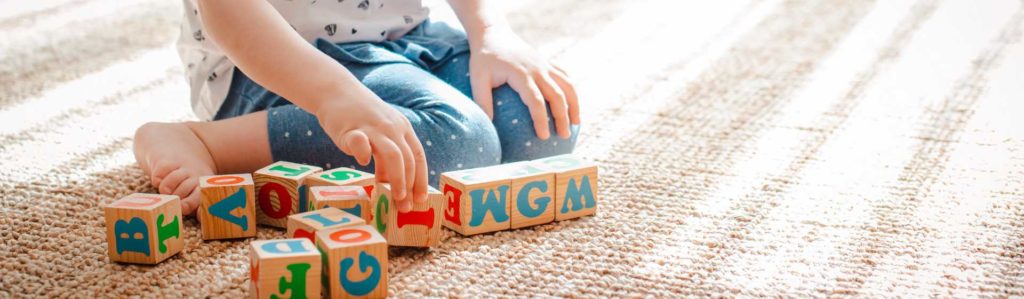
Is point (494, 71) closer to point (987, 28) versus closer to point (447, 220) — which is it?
point (447, 220)

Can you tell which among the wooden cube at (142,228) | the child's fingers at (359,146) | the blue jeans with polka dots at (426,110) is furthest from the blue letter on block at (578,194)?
the wooden cube at (142,228)

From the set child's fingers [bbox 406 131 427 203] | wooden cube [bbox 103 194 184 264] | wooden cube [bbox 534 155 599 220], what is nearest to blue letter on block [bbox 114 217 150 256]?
wooden cube [bbox 103 194 184 264]

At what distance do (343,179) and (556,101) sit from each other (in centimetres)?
24

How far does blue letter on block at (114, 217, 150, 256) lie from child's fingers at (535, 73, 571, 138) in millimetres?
406

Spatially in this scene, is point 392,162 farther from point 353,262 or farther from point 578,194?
point 578,194

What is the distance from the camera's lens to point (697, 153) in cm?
111

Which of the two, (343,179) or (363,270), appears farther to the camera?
(343,179)

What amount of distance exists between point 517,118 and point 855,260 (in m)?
0.35

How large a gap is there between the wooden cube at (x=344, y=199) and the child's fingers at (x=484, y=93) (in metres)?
0.22

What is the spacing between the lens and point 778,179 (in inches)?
40.3

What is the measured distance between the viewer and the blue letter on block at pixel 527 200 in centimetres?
87

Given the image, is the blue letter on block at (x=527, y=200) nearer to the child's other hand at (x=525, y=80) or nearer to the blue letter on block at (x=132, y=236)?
the child's other hand at (x=525, y=80)

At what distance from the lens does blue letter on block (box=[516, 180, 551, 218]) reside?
872 millimetres

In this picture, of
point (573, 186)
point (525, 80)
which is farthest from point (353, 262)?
point (525, 80)
